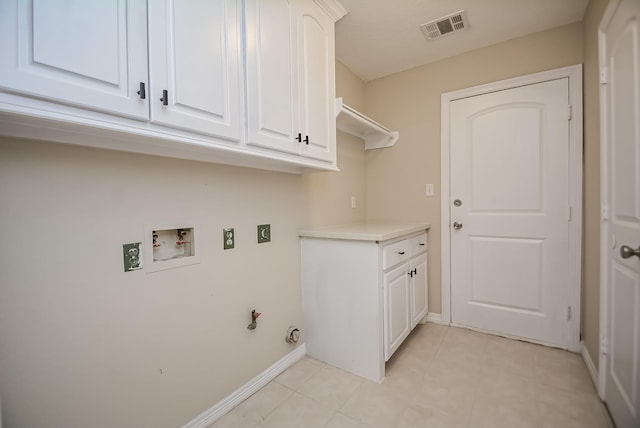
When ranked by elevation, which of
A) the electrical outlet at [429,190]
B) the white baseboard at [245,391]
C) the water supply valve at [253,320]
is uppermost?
the electrical outlet at [429,190]

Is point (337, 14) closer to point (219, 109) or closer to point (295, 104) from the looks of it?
point (295, 104)

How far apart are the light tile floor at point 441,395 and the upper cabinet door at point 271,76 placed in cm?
141

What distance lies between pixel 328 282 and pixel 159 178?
121 centimetres

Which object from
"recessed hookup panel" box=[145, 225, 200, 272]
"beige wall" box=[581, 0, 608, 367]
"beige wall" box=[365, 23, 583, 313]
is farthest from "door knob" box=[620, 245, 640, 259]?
"recessed hookup panel" box=[145, 225, 200, 272]

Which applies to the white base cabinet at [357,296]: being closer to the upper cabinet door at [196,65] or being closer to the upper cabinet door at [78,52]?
the upper cabinet door at [196,65]

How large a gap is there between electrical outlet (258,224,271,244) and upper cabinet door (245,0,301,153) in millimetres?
524

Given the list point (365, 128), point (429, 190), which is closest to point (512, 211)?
point (429, 190)

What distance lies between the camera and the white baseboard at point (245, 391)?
4.55ft

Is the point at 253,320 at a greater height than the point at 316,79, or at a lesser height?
lesser

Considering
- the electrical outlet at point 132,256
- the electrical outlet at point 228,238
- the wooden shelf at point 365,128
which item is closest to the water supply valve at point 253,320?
the electrical outlet at point 228,238

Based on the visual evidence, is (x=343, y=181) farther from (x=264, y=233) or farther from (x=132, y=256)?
(x=132, y=256)

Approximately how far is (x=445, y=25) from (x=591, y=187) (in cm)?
149

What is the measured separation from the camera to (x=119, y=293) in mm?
1107

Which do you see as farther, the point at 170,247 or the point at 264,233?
the point at 264,233
